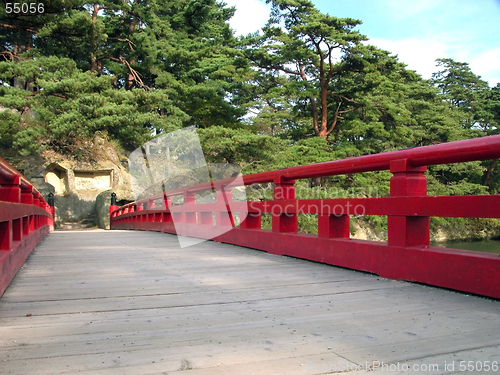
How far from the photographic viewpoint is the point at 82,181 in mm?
24984

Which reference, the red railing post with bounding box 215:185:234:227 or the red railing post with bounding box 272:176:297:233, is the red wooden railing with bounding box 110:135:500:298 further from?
the red railing post with bounding box 215:185:234:227

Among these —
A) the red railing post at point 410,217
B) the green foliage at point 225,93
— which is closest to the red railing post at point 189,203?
the red railing post at point 410,217

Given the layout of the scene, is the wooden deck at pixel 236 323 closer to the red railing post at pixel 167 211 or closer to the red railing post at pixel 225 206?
the red railing post at pixel 225 206

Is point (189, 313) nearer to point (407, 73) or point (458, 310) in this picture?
point (458, 310)

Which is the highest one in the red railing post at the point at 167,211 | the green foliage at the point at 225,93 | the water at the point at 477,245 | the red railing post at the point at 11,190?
the green foliage at the point at 225,93

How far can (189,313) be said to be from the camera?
2.19 metres

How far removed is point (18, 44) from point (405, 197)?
2377 centimetres

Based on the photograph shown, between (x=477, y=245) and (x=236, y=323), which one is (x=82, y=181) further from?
(x=236, y=323)

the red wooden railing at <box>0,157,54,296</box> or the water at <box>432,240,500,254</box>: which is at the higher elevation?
the red wooden railing at <box>0,157,54,296</box>

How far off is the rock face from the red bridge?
1953cm

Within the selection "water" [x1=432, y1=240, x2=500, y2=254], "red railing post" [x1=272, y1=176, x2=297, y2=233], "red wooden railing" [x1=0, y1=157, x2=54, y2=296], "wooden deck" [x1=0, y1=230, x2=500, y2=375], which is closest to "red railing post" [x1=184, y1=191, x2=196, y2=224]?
"red railing post" [x1=272, y1=176, x2=297, y2=233]

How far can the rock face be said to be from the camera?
74.7 ft

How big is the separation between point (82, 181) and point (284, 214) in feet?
75.4

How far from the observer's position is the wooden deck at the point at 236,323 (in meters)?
1.54
